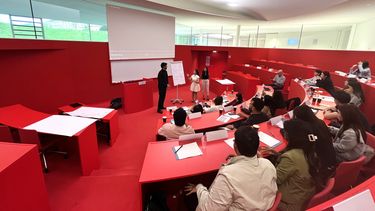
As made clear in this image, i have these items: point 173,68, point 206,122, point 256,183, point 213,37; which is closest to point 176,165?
point 256,183

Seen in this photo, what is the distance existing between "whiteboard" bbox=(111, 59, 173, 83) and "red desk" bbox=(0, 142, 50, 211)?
5.00 meters

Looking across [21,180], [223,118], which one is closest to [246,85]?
[223,118]

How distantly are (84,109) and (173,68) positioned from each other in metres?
3.44

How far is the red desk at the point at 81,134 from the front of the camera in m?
2.75

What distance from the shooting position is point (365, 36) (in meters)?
8.54

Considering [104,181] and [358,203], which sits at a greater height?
[358,203]

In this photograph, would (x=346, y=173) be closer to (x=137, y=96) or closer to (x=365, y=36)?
(x=137, y=96)

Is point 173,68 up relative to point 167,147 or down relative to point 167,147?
up

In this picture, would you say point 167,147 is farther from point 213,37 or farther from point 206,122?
point 213,37

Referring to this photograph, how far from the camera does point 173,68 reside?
6758 millimetres

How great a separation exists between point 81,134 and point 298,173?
263 cm

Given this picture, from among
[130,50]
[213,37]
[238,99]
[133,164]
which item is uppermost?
[213,37]

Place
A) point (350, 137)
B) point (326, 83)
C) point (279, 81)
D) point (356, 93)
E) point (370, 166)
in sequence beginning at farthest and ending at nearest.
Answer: point (279, 81), point (326, 83), point (356, 93), point (370, 166), point (350, 137)

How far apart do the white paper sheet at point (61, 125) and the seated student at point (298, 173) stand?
257cm
